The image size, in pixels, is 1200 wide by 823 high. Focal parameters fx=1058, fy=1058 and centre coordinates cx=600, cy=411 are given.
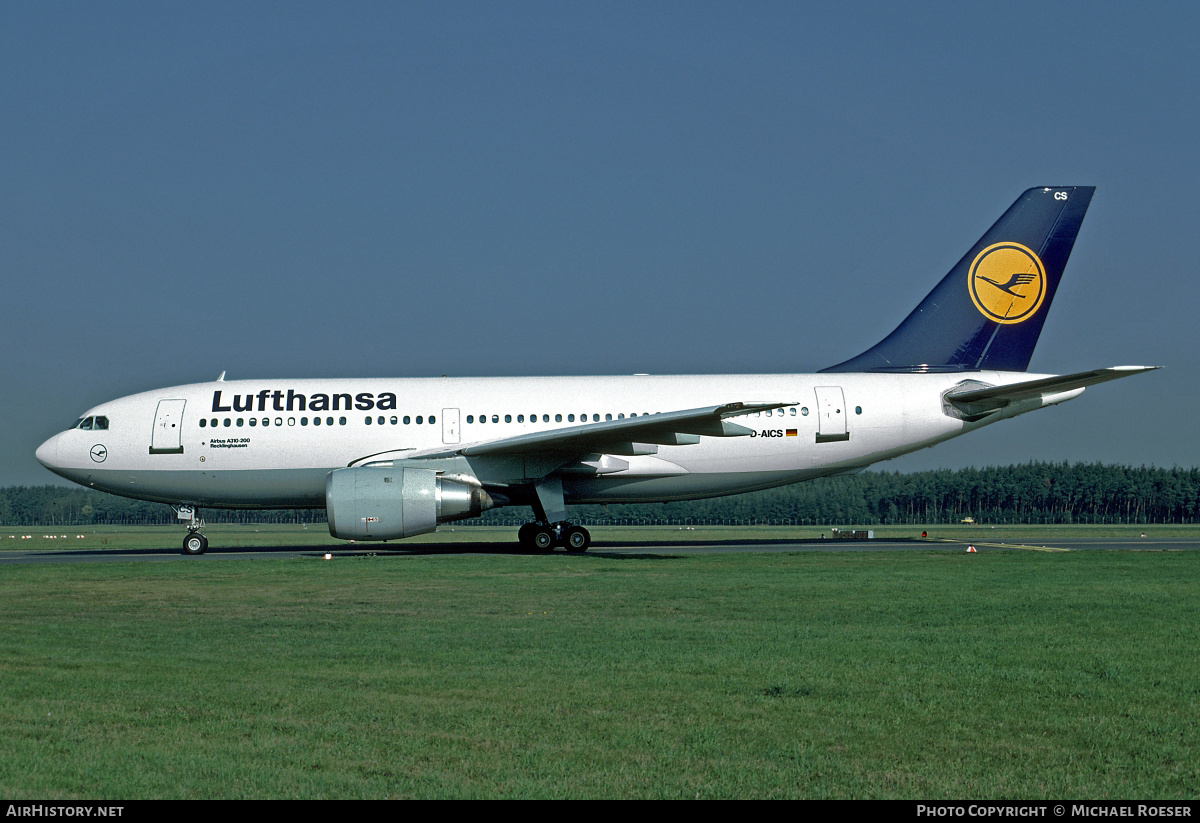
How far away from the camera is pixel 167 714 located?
6.18m

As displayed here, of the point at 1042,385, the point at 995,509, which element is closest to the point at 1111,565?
the point at 1042,385

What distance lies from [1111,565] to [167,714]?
15.7 metres

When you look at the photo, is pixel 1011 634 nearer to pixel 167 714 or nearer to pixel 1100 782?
pixel 1100 782

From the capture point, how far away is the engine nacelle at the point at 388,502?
19844 millimetres

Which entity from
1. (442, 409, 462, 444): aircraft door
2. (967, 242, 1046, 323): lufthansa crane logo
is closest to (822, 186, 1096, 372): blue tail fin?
(967, 242, 1046, 323): lufthansa crane logo

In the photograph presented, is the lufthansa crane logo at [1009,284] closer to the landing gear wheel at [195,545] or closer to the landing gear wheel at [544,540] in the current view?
the landing gear wheel at [544,540]

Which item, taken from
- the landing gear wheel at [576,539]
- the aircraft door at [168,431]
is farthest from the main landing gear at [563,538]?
the aircraft door at [168,431]

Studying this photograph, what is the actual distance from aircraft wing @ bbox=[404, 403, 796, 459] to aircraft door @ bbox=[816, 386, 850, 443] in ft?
9.23

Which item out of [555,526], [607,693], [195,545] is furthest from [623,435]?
[607,693]

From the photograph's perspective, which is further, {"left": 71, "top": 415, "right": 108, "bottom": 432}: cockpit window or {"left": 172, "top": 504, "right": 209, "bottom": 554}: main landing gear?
{"left": 71, "top": 415, "right": 108, "bottom": 432}: cockpit window

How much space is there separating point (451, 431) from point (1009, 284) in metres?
13.5

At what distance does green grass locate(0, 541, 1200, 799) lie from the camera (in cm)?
496

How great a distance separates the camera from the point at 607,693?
269 inches

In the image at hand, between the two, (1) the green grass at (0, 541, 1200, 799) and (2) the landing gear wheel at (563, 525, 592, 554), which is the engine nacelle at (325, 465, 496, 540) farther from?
Answer: (1) the green grass at (0, 541, 1200, 799)
